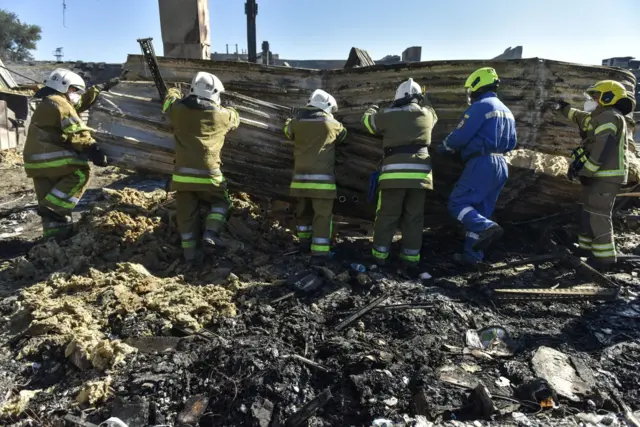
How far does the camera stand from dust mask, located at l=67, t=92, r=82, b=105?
4728mm

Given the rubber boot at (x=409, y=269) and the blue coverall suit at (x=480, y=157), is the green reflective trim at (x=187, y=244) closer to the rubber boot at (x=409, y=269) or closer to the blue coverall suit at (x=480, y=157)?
the rubber boot at (x=409, y=269)

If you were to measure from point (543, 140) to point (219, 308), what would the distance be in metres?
3.87

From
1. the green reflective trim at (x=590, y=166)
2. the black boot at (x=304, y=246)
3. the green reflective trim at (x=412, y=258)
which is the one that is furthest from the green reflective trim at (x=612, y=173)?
the black boot at (x=304, y=246)

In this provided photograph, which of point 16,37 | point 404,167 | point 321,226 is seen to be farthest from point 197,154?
point 16,37

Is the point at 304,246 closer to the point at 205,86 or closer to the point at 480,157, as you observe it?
the point at 205,86

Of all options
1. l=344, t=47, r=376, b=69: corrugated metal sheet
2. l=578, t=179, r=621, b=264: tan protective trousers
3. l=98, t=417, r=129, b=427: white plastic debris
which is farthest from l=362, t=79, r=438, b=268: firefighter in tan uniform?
l=98, t=417, r=129, b=427: white plastic debris

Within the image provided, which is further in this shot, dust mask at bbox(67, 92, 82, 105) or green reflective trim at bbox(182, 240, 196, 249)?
dust mask at bbox(67, 92, 82, 105)

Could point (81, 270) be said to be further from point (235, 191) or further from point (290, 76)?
point (290, 76)

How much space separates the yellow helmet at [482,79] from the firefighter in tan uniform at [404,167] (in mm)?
464

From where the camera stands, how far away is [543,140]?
4891 mm

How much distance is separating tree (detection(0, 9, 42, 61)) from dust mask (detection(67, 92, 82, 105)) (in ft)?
124

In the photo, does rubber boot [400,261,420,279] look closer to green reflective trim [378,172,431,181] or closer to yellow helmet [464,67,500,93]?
green reflective trim [378,172,431,181]

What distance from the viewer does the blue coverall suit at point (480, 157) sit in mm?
4270

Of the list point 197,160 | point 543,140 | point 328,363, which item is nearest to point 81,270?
point 197,160
